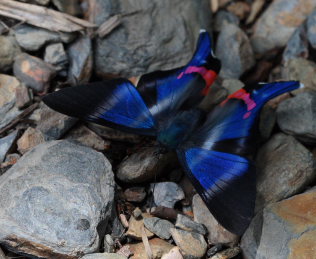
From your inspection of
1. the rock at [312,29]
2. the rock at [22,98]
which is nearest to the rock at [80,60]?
the rock at [22,98]

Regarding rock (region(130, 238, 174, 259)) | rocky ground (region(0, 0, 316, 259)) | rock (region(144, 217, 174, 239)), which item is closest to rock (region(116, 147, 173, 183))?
rocky ground (region(0, 0, 316, 259))

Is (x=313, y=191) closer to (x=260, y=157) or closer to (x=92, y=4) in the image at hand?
(x=260, y=157)

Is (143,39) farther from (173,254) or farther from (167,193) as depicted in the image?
(173,254)

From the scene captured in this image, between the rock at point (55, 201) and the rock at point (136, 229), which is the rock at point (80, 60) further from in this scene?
the rock at point (136, 229)

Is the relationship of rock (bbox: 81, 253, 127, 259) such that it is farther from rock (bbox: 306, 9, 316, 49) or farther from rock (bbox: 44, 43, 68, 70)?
rock (bbox: 306, 9, 316, 49)

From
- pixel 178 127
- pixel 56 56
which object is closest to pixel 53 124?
A: pixel 56 56

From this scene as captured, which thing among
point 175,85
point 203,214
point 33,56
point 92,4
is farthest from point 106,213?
point 92,4
